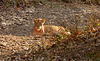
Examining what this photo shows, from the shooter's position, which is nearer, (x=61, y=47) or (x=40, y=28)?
(x=61, y=47)

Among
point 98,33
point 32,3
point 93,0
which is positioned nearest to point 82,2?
point 93,0

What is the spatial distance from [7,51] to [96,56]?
92.7 inches

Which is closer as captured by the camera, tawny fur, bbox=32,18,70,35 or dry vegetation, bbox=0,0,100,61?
dry vegetation, bbox=0,0,100,61

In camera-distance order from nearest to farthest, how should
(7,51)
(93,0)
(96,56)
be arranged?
(96,56), (7,51), (93,0)

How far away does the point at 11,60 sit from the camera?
3943mm

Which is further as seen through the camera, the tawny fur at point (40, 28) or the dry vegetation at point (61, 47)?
the tawny fur at point (40, 28)

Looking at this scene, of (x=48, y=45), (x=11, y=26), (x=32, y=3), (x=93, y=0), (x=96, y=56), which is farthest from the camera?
(x=93, y=0)

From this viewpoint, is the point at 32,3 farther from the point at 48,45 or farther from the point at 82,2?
the point at 48,45

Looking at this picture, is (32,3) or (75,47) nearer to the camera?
(75,47)

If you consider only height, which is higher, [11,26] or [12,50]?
[12,50]

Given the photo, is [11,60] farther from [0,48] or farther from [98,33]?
[98,33]

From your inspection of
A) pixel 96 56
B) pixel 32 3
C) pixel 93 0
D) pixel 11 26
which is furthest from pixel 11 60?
pixel 93 0

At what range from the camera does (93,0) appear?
12.7m

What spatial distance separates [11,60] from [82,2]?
411 inches
